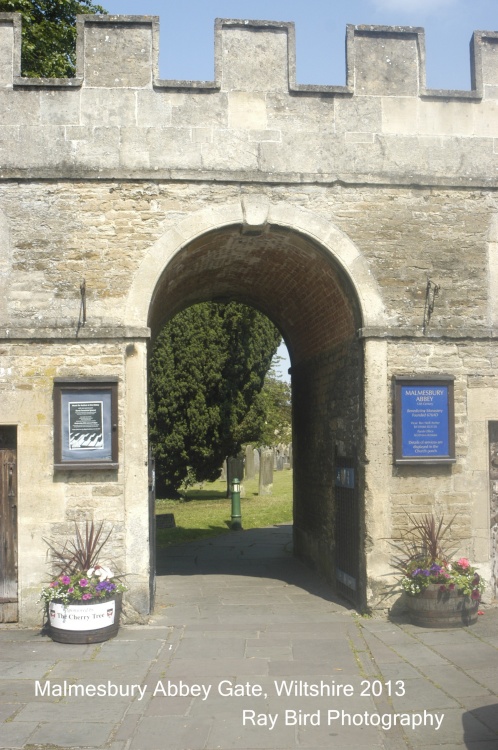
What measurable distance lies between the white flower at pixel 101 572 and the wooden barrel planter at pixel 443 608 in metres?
3.16

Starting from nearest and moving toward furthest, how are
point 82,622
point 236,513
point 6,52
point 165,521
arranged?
point 82,622 < point 6,52 < point 165,521 < point 236,513

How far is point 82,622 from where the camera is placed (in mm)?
7598

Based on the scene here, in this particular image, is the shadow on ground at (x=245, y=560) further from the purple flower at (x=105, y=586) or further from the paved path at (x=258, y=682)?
the purple flower at (x=105, y=586)

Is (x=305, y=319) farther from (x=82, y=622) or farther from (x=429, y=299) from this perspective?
(x=82, y=622)

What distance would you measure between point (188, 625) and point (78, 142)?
5.28 m

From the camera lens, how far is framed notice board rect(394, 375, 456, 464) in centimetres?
873

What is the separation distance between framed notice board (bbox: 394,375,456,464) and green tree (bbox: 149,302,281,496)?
42.1 feet

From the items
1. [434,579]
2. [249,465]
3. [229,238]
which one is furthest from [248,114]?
[249,465]

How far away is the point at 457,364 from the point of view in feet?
29.5

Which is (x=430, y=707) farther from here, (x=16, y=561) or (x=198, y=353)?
(x=198, y=353)

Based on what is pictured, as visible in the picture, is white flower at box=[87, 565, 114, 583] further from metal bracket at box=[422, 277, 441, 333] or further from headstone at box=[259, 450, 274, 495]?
headstone at box=[259, 450, 274, 495]

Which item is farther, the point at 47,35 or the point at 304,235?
the point at 47,35

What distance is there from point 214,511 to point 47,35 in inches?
461

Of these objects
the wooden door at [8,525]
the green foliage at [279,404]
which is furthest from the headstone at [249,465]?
the wooden door at [8,525]
